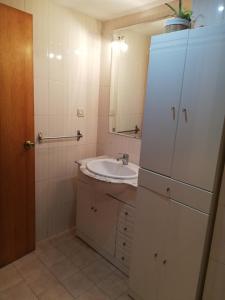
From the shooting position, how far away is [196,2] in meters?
1.30

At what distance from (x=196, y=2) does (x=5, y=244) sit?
7.32 feet

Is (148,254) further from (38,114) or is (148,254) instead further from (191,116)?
(38,114)

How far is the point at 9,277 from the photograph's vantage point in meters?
1.85

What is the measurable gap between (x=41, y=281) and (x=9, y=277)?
0.88ft

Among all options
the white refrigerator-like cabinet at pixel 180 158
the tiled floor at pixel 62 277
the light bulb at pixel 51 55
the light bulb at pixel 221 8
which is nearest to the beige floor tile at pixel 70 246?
the tiled floor at pixel 62 277

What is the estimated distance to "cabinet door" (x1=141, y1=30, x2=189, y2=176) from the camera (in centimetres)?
126

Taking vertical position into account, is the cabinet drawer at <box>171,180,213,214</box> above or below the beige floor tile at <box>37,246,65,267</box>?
above

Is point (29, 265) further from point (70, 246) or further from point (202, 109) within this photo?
point (202, 109)

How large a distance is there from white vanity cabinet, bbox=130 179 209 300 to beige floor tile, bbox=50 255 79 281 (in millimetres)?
554

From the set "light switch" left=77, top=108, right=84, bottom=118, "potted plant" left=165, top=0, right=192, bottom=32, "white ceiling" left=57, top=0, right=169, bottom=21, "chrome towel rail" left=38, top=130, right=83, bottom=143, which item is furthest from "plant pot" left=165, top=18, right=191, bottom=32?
"chrome towel rail" left=38, top=130, right=83, bottom=143

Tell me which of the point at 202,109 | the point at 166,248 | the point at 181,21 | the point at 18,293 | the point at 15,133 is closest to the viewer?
the point at 202,109

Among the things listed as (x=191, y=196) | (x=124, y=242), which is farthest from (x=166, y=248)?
(x=124, y=242)

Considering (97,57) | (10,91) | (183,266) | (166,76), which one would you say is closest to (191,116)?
(166,76)

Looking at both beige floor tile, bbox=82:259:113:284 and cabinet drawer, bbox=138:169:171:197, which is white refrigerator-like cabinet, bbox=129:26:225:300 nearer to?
cabinet drawer, bbox=138:169:171:197
